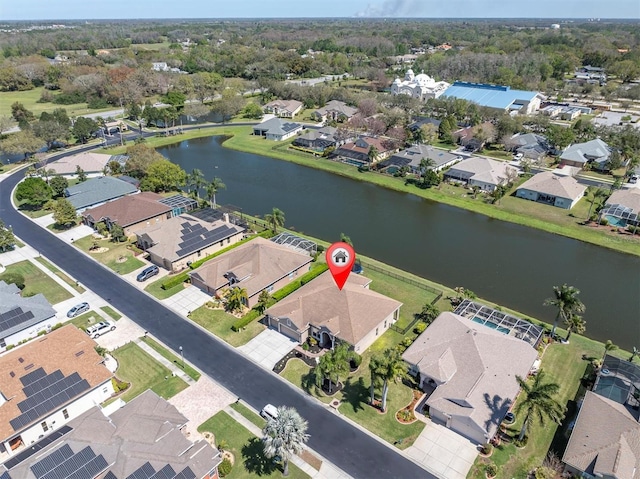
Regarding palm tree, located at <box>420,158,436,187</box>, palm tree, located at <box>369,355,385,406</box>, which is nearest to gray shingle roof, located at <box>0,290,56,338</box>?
palm tree, located at <box>369,355,385,406</box>

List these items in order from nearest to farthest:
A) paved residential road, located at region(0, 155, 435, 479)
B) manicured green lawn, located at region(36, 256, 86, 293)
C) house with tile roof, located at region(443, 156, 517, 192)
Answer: paved residential road, located at region(0, 155, 435, 479) → manicured green lawn, located at region(36, 256, 86, 293) → house with tile roof, located at region(443, 156, 517, 192)

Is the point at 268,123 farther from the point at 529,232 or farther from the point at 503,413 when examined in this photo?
the point at 503,413

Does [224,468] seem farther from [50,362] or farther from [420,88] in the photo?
[420,88]

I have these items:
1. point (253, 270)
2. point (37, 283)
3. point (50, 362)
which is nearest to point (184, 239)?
point (253, 270)

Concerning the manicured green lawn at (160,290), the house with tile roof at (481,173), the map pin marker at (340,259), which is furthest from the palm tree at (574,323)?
the manicured green lawn at (160,290)

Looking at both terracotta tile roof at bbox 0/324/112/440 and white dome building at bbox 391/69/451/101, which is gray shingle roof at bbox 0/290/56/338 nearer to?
terracotta tile roof at bbox 0/324/112/440

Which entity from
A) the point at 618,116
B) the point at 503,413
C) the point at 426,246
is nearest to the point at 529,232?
the point at 426,246
